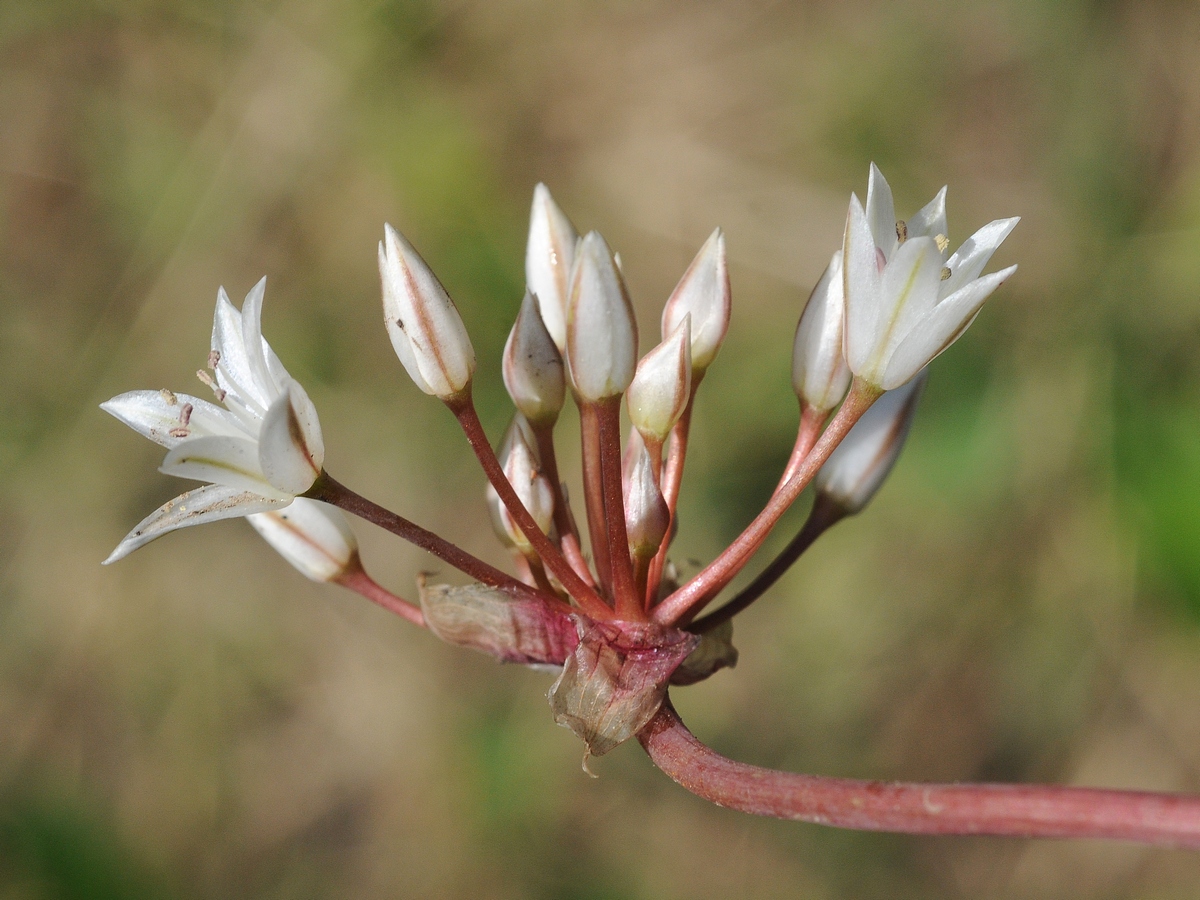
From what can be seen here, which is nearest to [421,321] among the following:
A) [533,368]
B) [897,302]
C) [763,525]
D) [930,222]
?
[533,368]

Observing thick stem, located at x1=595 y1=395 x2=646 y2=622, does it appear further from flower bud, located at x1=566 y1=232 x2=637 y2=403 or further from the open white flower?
the open white flower

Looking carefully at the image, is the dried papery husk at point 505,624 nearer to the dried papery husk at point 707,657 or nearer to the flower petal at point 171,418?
the dried papery husk at point 707,657

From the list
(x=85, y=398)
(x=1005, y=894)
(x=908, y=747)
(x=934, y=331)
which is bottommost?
(x=1005, y=894)

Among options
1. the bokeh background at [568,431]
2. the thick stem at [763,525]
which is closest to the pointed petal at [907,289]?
the thick stem at [763,525]

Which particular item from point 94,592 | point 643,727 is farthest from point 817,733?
point 94,592

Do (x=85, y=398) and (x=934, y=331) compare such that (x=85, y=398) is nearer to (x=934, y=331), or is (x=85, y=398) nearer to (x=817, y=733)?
(x=817, y=733)
